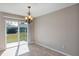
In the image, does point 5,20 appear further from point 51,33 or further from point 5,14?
point 51,33

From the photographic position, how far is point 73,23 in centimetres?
320

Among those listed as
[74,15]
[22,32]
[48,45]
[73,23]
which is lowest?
[48,45]

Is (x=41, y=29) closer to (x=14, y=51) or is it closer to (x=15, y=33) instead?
(x=15, y=33)

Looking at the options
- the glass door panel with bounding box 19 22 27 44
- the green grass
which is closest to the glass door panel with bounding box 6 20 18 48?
the green grass

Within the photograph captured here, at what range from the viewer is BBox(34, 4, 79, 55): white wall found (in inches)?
124

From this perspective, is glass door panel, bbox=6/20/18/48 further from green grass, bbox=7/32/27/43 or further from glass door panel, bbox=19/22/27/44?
glass door panel, bbox=19/22/27/44

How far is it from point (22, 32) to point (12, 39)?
2.72 feet

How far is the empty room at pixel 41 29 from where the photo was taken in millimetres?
3287

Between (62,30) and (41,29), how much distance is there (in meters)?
2.04

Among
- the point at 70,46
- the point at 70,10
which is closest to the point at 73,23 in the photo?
the point at 70,10

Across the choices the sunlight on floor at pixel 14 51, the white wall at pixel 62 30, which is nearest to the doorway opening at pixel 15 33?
the sunlight on floor at pixel 14 51

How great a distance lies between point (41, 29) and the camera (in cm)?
563

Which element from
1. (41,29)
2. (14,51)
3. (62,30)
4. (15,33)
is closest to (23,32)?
(15,33)

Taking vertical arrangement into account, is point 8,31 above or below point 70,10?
below
